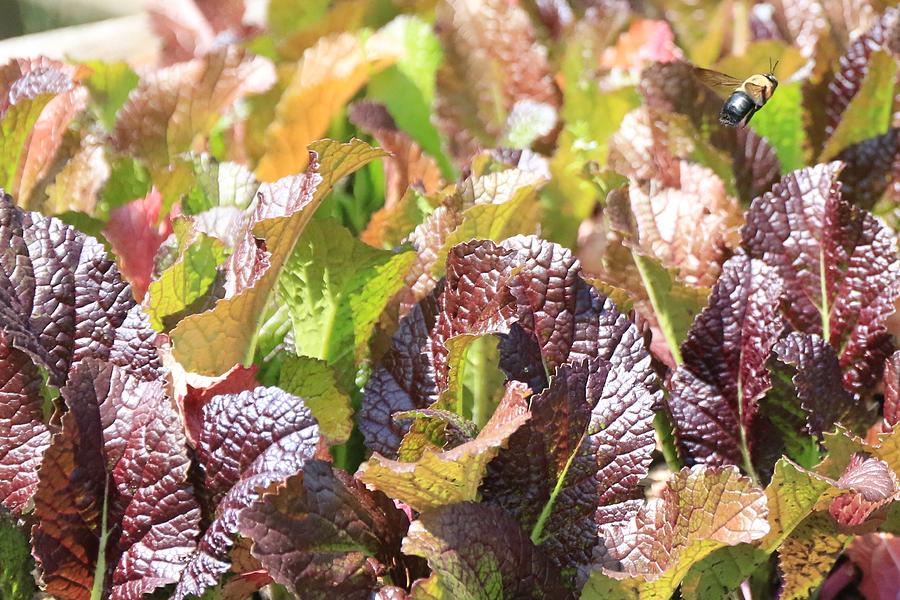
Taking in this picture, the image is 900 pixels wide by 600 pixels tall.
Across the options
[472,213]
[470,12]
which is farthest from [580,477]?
[470,12]

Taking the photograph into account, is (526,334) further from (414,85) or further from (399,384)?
(414,85)

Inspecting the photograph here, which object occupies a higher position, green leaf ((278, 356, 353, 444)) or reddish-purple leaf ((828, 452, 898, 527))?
green leaf ((278, 356, 353, 444))

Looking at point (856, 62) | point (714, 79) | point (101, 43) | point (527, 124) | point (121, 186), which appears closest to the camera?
Result: point (714, 79)

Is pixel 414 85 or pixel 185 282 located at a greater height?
pixel 414 85

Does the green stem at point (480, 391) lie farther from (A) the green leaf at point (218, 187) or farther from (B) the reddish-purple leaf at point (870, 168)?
(B) the reddish-purple leaf at point (870, 168)

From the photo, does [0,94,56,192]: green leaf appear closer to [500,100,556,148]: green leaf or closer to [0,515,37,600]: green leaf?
[0,515,37,600]: green leaf

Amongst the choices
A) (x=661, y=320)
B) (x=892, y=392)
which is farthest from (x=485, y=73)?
(x=892, y=392)

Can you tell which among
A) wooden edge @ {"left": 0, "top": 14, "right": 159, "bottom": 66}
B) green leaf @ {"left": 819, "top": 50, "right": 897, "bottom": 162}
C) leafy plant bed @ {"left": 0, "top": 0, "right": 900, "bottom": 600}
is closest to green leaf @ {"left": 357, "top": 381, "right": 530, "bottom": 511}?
leafy plant bed @ {"left": 0, "top": 0, "right": 900, "bottom": 600}
